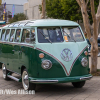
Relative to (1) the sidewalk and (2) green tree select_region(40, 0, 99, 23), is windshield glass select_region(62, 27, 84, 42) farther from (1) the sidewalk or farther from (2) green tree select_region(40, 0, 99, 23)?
(2) green tree select_region(40, 0, 99, 23)

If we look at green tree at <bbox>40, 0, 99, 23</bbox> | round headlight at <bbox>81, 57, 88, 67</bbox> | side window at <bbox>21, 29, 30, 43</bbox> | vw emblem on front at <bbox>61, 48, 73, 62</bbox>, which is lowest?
round headlight at <bbox>81, 57, 88, 67</bbox>

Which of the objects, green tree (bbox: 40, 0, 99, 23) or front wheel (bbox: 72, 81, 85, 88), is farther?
green tree (bbox: 40, 0, 99, 23)

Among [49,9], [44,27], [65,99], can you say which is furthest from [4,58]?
[49,9]

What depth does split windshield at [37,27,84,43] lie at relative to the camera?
781 centimetres

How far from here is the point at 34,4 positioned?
2844 inches

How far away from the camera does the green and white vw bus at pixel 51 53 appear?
7.45 metres

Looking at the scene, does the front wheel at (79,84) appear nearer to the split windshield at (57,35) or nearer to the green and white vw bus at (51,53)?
the green and white vw bus at (51,53)

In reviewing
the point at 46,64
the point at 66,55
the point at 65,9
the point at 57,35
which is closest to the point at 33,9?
the point at 65,9

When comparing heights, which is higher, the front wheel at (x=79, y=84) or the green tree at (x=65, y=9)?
the green tree at (x=65, y=9)

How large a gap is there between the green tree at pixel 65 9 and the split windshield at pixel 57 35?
33.4 meters

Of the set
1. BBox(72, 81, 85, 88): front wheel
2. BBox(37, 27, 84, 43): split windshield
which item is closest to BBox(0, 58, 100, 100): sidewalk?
BBox(72, 81, 85, 88): front wheel

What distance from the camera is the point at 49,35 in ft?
26.0

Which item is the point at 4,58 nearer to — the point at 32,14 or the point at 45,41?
the point at 45,41

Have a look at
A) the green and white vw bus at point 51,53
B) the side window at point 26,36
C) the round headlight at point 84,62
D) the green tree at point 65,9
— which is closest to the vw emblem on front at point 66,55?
the green and white vw bus at point 51,53
